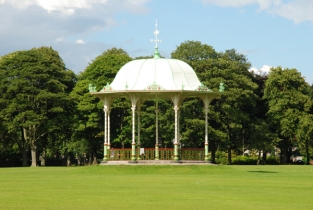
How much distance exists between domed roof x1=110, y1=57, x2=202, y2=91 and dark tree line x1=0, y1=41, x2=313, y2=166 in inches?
905

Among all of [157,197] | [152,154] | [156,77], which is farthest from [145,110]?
[157,197]

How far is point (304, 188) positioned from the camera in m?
34.2

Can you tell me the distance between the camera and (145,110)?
282ft

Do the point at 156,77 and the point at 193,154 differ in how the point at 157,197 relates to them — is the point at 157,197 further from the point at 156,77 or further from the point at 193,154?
the point at 193,154

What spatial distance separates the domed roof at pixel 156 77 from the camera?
55906 millimetres

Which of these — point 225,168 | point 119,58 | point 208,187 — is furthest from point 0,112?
point 208,187

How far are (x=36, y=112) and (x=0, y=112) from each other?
170 inches

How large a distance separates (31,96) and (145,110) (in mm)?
13166

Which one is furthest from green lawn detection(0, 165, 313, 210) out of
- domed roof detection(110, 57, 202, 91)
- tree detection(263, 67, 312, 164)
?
tree detection(263, 67, 312, 164)

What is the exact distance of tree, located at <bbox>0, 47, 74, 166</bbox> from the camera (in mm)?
82125

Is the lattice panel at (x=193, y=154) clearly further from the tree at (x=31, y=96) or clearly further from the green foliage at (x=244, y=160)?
the green foliage at (x=244, y=160)

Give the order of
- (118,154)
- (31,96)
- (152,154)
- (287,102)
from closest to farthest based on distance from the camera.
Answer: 1. (118,154)
2. (152,154)
3. (31,96)
4. (287,102)

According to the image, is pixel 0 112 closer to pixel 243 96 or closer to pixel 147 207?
pixel 243 96

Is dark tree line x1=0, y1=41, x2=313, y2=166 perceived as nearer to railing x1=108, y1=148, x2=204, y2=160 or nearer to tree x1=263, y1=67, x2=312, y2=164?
tree x1=263, y1=67, x2=312, y2=164
